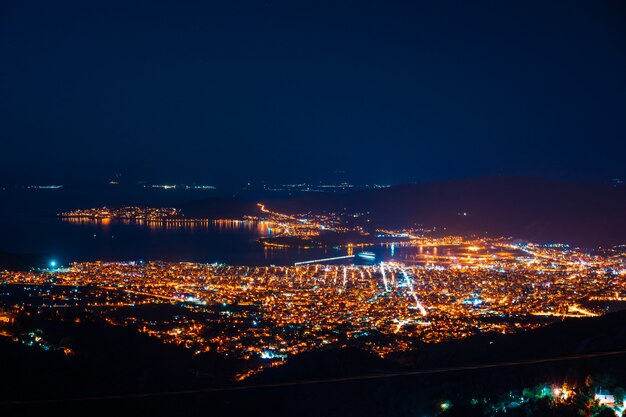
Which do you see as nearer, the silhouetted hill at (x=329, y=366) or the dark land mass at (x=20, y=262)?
the silhouetted hill at (x=329, y=366)

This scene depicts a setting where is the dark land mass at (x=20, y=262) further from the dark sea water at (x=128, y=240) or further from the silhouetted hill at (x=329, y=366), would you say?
the silhouetted hill at (x=329, y=366)

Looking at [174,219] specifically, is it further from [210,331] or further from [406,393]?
[406,393]

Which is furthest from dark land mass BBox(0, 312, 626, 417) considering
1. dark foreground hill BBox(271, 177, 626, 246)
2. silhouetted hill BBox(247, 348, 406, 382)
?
dark foreground hill BBox(271, 177, 626, 246)

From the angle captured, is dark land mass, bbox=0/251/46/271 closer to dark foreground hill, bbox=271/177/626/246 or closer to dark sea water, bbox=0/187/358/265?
dark sea water, bbox=0/187/358/265

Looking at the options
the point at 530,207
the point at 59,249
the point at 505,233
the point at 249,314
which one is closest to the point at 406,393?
the point at 249,314

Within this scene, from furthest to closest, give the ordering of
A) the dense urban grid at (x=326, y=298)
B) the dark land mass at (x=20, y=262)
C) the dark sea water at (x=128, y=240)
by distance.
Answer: the dark sea water at (x=128, y=240) < the dark land mass at (x=20, y=262) < the dense urban grid at (x=326, y=298)

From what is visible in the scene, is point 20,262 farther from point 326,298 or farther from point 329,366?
point 329,366

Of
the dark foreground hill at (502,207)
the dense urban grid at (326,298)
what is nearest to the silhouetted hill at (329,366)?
the dense urban grid at (326,298)
